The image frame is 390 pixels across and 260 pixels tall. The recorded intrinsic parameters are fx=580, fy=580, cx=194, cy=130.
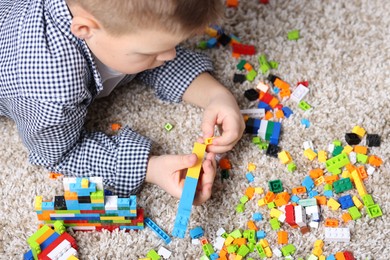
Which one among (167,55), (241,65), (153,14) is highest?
(153,14)

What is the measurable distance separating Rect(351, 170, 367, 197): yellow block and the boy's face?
1.50 ft

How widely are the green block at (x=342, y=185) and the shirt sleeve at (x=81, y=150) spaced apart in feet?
1.29

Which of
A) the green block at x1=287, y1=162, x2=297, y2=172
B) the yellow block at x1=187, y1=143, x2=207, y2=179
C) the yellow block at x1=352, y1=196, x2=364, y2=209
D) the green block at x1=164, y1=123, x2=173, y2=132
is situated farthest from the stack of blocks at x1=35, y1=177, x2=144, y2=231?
the yellow block at x1=352, y1=196, x2=364, y2=209

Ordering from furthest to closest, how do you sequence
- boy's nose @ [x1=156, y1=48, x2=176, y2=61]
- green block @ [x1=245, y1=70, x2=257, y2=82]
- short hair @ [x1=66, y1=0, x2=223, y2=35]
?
1. green block @ [x1=245, y1=70, x2=257, y2=82]
2. boy's nose @ [x1=156, y1=48, x2=176, y2=61]
3. short hair @ [x1=66, y1=0, x2=223, y2=35]

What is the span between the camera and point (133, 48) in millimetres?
1018

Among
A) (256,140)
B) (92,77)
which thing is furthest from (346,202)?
(92,77)

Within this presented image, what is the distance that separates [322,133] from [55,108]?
1.90ft

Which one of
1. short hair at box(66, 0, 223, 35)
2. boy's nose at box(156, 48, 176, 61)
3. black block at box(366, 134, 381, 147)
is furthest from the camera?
black block at box(366, 134, 381, 147)

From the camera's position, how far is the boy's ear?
0.99 meters

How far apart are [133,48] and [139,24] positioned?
0.07 metres

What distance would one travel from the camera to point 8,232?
1.16 m

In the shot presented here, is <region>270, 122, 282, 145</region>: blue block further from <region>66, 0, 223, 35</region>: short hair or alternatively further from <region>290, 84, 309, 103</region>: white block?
<region>66, 0, 223, 35</region>: short hair

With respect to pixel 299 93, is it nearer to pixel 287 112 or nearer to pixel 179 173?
pixel 287 112

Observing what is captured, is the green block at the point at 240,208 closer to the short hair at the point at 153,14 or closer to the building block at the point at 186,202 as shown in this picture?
the building block at the point at 186,202
